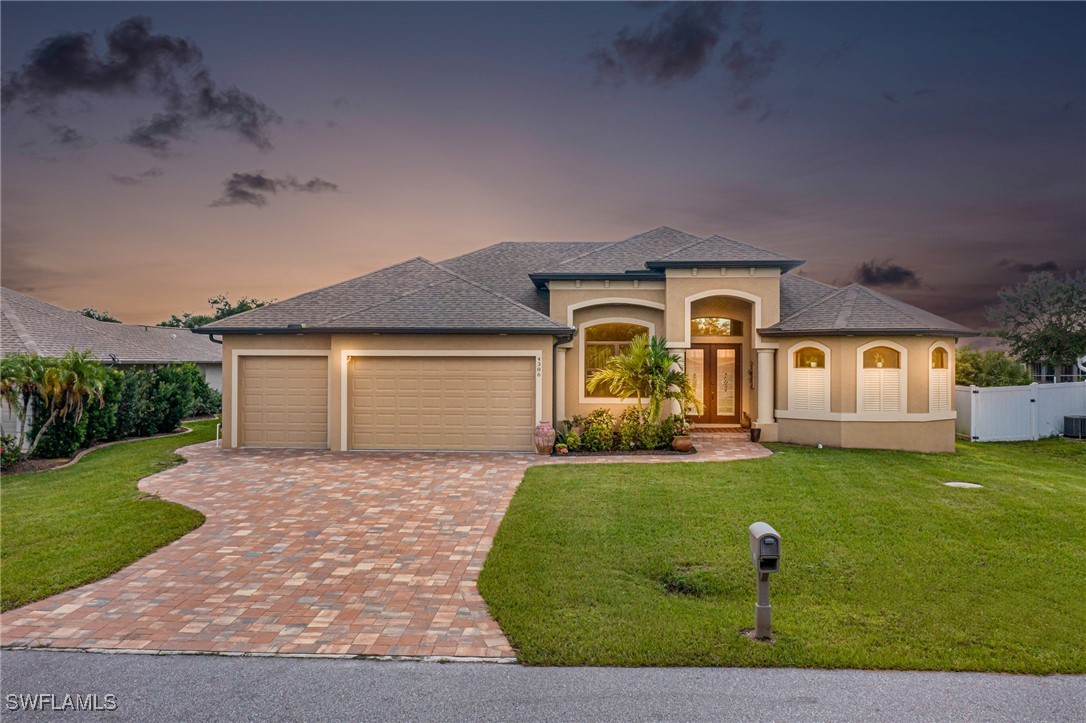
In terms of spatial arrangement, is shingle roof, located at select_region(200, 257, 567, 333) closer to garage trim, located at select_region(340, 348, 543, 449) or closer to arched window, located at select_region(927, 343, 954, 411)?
garage trim, located at select_region(340, 348, 543, 449)

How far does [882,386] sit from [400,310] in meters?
12.4

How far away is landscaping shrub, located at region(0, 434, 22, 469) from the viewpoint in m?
12.0

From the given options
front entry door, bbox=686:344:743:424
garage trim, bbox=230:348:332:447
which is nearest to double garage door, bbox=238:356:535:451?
garage trim, bbox=230:348:332:447

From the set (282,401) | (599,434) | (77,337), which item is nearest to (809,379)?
(599,434)

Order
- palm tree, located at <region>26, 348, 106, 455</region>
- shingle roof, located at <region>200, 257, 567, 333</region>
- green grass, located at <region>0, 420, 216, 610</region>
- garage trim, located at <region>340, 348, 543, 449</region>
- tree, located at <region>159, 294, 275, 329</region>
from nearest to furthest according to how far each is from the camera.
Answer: green grass, located at <region>0, 420, 216, 610</region>
palm tree, located at <region>26, 348, 106, 455</region>
shingle roof, located at <region>200, 257, 567, 333</region>
garage trim, located at <region>340, 348, 543, 449</region>
tree, located at <region>159, 294, 275, 329</region>

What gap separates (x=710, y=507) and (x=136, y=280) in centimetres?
2415

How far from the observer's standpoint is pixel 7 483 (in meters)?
10.8

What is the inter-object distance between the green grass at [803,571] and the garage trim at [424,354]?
326cm

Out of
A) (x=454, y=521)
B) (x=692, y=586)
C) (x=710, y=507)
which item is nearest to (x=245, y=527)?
(x=454, y=521)

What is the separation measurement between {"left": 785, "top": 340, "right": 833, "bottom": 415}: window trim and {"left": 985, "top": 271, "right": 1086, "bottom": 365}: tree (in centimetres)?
1345

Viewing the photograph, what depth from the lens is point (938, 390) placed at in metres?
14.0

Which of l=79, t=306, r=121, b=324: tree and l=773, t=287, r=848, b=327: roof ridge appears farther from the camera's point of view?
l=79, t=306, r=121, b=324: tree

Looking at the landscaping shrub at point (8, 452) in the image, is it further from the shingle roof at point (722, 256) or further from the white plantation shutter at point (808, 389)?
the white plantation shutter at point (808, 389)

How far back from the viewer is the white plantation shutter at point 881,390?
13867 millimetres
